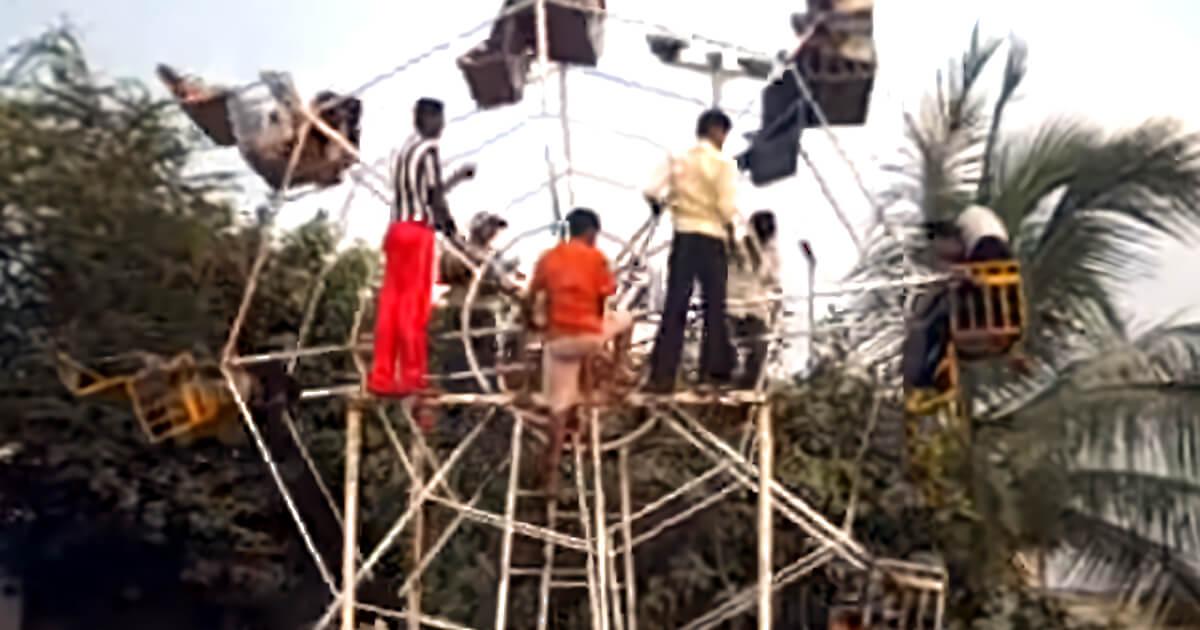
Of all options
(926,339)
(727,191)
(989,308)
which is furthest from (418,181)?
(989,308)

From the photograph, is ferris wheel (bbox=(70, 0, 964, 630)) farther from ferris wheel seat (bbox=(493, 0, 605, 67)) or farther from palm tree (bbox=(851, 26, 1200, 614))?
palm tree (bbox=(851, 26, 1200, 614))

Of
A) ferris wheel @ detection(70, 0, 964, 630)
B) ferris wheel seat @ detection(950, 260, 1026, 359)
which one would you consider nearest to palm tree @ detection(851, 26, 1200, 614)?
ferris wheel @ detection(70, 0, 964, 630)

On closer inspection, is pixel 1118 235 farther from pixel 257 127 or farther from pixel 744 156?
pixel 257 127

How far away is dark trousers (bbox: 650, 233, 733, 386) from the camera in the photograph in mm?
6637

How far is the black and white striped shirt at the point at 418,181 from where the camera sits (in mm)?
7004

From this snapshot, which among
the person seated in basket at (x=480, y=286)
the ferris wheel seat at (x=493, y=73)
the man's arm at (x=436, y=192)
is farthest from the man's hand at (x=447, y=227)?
the ferris wheel seat at (x=493, y=73)

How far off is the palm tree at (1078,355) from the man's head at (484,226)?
3522mm

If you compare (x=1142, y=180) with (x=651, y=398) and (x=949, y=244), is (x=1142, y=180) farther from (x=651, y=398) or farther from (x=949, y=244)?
(x=651, y=398)

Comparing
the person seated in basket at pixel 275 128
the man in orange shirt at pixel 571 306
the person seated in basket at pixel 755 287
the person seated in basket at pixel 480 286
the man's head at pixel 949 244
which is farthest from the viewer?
the person seated in basket at pixel 275 128

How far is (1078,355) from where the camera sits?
37.9 feet

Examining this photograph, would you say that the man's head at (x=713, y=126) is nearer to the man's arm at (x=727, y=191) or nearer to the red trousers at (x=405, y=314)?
the man's arm at (x=727, y=191)

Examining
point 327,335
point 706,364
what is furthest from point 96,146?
point 706,364

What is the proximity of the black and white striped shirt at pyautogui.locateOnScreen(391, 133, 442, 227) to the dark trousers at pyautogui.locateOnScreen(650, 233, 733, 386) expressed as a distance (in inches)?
45.6

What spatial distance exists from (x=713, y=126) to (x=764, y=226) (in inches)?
52.4
